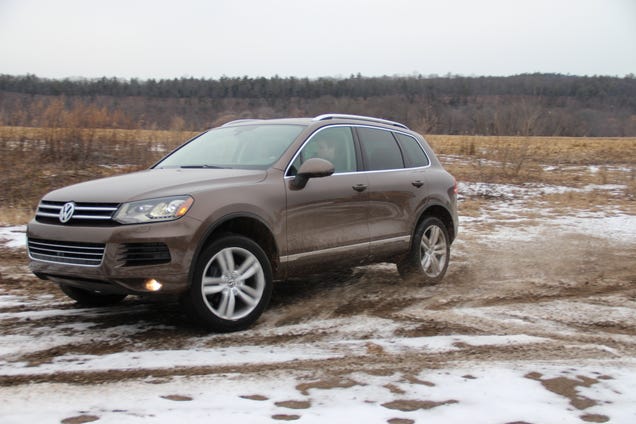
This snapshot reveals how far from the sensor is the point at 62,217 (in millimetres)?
4852

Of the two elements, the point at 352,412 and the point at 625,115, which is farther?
the point at 625,115

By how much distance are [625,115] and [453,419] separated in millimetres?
66058

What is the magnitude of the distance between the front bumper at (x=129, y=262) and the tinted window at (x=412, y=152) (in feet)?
10.6

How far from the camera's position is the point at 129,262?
458 cm

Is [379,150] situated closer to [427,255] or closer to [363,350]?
[427,255]

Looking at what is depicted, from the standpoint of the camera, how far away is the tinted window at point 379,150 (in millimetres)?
6605

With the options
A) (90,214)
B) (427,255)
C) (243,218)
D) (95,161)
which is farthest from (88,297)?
(95,161)

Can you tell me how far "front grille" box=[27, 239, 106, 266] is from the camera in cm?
460

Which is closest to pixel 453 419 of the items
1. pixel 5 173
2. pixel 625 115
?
pixel 5 173

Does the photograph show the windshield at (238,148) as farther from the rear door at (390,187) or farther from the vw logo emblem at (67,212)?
the vw logo emblem at (67,212)

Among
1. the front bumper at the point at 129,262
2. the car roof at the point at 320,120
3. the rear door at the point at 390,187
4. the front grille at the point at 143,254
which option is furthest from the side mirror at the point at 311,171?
the front grille at the point at 143,254

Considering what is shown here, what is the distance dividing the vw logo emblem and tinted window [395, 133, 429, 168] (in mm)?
3740

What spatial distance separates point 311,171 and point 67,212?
200 centimetres

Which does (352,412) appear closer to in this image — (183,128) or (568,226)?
(568,226)
